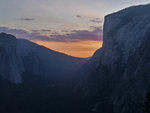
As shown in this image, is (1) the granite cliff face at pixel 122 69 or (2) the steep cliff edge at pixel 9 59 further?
(2) the steep cliff edge at pixel 9 59

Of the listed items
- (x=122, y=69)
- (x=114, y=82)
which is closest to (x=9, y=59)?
(x=114, y=82)

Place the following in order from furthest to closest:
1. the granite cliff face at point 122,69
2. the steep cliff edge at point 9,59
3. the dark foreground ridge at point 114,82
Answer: the steep cliff edge at point 9,59
the dark foreground ridge at point 114,82
the granite cliff face at point 122,69

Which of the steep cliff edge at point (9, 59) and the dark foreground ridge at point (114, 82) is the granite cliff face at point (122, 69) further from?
the steep cliff edge at point (9, 59)

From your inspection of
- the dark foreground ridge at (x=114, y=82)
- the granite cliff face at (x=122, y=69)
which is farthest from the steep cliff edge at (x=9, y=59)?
the granite cliff face at (x=122, y=69)

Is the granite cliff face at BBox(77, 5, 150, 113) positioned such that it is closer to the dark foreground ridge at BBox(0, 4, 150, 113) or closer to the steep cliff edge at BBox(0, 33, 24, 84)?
the dark foreground ridge at BBox(0, 4, 150, 113)

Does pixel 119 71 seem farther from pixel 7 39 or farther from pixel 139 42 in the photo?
pixel 7 39

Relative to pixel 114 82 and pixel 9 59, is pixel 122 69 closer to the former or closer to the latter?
pixel 114 82
